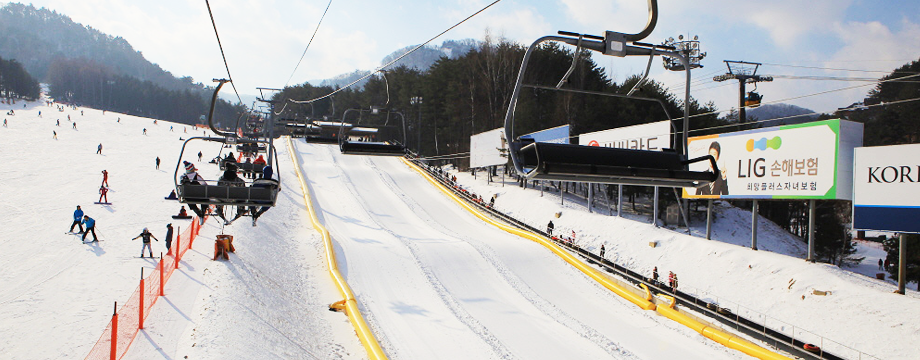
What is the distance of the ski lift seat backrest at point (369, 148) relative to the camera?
15.0m

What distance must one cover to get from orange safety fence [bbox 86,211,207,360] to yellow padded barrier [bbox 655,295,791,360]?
14616mm

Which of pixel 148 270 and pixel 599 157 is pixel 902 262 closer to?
pixel 599 157

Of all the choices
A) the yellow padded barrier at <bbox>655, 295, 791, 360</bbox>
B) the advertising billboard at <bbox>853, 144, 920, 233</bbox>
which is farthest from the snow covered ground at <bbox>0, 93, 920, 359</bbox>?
the advertising billboard at <bbox>853, 144, 920, 233</bbox>

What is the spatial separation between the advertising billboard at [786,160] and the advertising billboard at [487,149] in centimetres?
1560

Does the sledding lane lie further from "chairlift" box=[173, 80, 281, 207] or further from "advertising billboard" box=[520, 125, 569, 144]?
"advertising billboard" box=[520, 125, 569, 144]

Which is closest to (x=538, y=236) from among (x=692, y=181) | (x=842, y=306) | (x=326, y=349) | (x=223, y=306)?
(x=842, y=306)

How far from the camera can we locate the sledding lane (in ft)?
45.6

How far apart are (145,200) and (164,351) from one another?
20.1 m

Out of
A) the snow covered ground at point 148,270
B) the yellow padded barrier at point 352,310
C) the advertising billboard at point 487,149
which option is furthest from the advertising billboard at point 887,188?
the advertising billboard at point 487,149

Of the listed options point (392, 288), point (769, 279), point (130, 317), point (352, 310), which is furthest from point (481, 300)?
point (769, 279)

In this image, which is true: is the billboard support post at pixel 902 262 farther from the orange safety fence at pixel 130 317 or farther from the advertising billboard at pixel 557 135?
the orange safety fence at pixel 130 317

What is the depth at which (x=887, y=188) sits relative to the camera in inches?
630

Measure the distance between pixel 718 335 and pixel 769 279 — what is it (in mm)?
5725

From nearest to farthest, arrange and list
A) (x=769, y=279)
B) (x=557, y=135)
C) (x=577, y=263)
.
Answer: (x=769, y=279)
(x=577, y=263)
(x=557, y=135)
